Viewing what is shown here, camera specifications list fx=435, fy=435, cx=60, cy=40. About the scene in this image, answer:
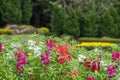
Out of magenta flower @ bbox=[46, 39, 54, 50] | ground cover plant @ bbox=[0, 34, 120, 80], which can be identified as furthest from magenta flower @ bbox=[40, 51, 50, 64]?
magenta flower @ bbox=[46, 39, 54, 50]

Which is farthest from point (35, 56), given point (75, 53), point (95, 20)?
point (95, 20)

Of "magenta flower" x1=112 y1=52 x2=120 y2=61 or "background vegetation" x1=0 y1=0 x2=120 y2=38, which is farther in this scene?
"background vegetation" x1=0 y1=0 x2=120 y2=38

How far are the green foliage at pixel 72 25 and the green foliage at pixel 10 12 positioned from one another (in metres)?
2.97

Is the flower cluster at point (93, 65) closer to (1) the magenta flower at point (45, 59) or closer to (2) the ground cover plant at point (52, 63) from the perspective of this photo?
(2) the ground cover plant at point (52, 63)

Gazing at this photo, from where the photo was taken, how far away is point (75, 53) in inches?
221

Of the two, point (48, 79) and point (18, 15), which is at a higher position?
point (48, 79)

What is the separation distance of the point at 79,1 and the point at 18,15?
3.27 metres

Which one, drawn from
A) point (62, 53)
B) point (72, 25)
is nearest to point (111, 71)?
point (62, 53)

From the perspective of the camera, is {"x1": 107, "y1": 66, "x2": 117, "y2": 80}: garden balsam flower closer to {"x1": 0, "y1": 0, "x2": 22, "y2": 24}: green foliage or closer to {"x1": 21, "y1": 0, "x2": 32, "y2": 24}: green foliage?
{"x1": 0, "y1": 0, "x2": 22, "y2": 24}: green foliage

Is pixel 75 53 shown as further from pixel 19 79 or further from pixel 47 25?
pixel 47 25

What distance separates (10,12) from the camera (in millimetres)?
22625

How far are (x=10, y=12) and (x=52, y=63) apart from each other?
17.7 metres

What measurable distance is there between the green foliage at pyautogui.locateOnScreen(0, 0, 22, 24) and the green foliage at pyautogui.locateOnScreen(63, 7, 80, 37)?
2.97 metres

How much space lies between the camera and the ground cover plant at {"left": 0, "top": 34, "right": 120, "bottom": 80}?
4980mm
